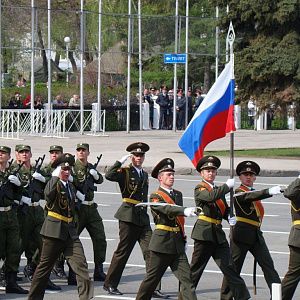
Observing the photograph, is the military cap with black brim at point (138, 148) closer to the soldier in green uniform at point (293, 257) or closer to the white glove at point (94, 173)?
the white glove at point (94, 173)

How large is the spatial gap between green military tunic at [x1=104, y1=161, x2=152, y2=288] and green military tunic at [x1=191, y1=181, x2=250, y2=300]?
1194 millimetres

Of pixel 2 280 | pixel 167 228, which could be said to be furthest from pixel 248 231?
pixel 2 280

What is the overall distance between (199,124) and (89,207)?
1.85m

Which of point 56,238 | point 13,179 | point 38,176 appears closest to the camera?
point 56,238

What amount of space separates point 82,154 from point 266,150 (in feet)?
70.7

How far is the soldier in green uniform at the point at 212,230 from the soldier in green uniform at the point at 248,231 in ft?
0.74

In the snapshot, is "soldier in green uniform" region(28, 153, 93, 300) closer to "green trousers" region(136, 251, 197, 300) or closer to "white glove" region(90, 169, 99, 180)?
"green trousers" region(136, 251, 197, 300)

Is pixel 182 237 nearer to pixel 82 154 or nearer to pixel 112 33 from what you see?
pixel 82 154

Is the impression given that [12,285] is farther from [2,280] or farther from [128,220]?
[128,220]

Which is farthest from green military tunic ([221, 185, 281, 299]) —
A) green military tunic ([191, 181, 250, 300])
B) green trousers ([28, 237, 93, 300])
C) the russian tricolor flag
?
green trousers ([28, 237, 93, 300])

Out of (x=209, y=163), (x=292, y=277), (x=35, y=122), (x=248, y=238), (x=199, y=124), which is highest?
(x=199, y=124)

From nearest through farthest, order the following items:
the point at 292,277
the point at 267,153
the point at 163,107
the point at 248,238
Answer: the point at 292,277, the point at 248,238, the point at 267,153, the point at 163,107

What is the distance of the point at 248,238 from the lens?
40.9 feet

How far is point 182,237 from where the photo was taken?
11.8 m
